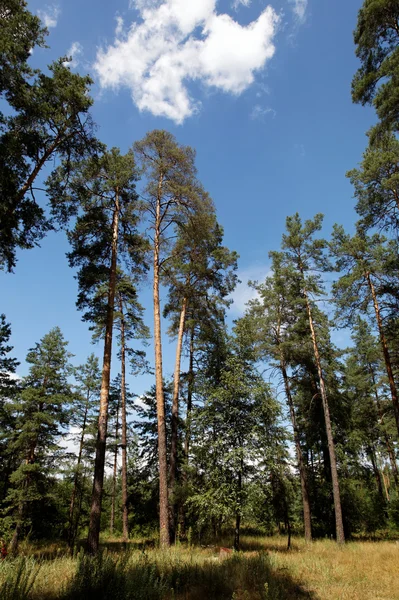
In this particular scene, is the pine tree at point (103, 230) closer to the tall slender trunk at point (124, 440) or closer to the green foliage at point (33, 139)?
the green foliage at point (33, 139)

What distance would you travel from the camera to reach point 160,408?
1147 cm

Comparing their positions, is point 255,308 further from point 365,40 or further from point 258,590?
point 258,590

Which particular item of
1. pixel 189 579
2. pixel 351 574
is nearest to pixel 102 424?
pixel 189 579

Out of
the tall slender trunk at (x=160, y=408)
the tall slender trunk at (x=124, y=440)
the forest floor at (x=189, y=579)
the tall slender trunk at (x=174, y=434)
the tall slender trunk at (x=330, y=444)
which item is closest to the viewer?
the forest floor at (x=189, y=579)

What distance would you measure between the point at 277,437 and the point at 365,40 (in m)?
13.9

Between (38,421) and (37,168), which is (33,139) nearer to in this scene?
(37,168)

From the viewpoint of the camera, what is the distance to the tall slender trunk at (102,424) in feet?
28.5

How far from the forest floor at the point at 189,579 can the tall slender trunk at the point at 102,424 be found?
61.8 inches

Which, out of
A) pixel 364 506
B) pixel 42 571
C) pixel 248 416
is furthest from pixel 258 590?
pixel 364 506

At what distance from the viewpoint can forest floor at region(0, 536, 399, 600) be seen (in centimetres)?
462

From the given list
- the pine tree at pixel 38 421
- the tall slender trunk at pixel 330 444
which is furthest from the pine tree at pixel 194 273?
the pine tree at pixel 38 421

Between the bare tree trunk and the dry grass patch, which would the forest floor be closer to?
the dry grass patch

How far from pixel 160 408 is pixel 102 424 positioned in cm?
233

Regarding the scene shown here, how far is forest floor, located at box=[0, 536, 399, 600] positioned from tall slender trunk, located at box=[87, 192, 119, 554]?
157 cm
